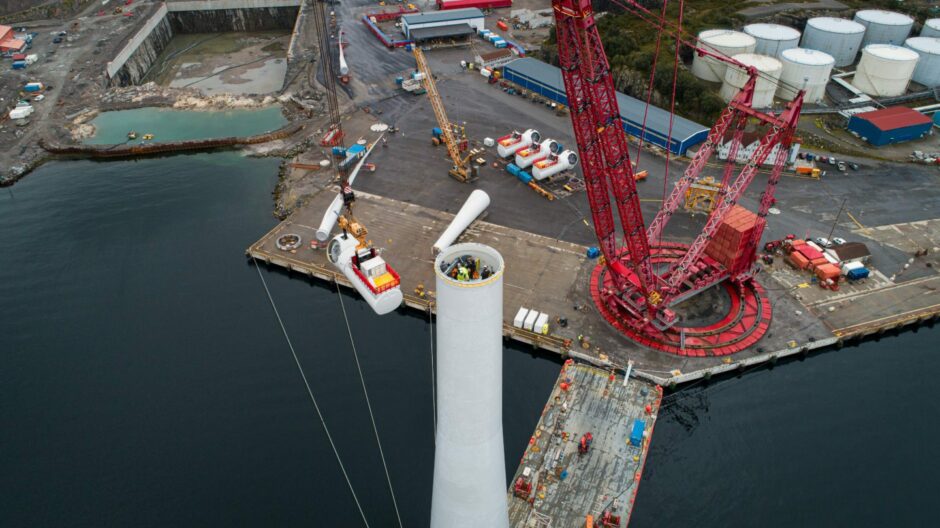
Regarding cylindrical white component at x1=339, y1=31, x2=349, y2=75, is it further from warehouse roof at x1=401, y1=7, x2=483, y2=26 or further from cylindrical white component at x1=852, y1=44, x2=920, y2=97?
cylindrical white component at x1=852, y1=44, x2=920, y2=97

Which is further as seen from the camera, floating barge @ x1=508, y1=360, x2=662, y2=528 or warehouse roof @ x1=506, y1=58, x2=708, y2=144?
warehouse roof @ x1=506, y1=58, x2=708, y2=144

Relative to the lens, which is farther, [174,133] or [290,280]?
[174,133]

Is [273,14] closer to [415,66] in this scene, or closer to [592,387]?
[415,66]

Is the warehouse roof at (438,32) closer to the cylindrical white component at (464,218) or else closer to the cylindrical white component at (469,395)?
the cylindrical white component at (464,218)

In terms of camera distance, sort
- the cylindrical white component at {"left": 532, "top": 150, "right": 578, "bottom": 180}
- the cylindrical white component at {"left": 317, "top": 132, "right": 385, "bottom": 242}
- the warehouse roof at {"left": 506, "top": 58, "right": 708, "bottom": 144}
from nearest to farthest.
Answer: the cylindrical white component at {"left": 317, "top": 132, "right": 385, "bottom": 242}
the cylindrical white component at {"left": 532, "top": 150, "right": 578, "bottom": 180}
the warehouse roof at {"left": 506, "top": 58, "right": 708, "bottom": 144}

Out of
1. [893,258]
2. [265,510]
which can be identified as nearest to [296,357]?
[265,510]

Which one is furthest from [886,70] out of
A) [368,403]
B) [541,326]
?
[368,403]

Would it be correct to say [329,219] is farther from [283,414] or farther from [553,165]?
[553,165]

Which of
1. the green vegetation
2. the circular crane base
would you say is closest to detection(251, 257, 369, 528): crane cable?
the circular crane base
